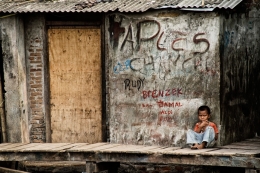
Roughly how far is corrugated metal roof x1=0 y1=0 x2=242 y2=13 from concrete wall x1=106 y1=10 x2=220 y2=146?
171 millimetres

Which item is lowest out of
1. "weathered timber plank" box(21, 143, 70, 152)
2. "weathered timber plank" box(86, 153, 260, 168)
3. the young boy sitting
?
"weathered timber plank" box(86, 153, 260, 168)

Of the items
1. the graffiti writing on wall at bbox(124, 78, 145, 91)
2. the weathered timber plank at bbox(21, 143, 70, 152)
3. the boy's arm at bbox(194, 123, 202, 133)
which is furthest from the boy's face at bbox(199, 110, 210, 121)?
the weathered timber plank at bbox(21, 143, 70, 152)

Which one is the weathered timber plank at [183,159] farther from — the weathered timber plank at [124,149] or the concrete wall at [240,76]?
the concrete wall at [240,76]

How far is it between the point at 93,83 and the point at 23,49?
53.9 inches

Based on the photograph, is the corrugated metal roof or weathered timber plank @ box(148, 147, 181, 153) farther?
the corrugated metal roof

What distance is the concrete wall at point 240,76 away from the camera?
12.2 meters

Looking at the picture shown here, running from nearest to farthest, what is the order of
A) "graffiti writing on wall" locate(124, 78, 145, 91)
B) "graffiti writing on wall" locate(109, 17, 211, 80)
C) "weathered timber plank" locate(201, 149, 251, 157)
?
"weathered timber plank" locate(201, 149, 251, 157), "graffiti writing on wall" locate(109, 17, 211, 80), "graffiti writing on wall" locate(124, 78, 145, 91)

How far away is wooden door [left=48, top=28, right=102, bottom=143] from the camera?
1312 centimetres

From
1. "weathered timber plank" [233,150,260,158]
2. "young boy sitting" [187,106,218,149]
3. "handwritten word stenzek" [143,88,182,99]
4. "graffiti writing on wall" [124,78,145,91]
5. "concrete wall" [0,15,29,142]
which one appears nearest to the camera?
"weathered timber plank" [233,150,260,158]

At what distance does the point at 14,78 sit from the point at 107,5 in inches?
82.0

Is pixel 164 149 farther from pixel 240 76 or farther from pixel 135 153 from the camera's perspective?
pixel 240 76

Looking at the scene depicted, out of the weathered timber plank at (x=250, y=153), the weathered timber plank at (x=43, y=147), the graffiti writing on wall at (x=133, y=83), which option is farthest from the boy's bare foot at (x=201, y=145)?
the weathered timber plank at (x=43, y=147)

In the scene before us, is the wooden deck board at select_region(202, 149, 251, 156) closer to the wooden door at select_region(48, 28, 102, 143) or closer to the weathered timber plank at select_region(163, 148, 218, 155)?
the weathered timber plank at select_region(163, 148, 218, 155)

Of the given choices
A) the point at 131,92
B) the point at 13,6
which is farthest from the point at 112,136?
the point at 13,6
